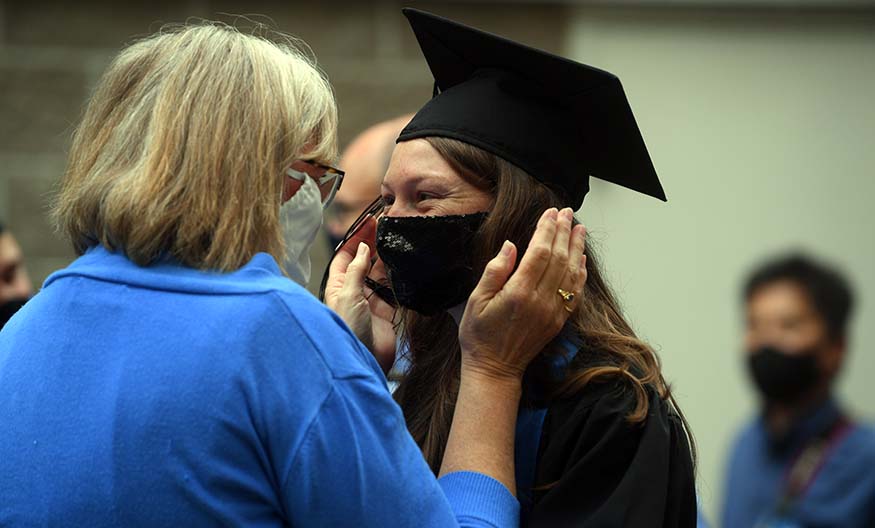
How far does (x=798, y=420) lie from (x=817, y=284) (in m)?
0.76

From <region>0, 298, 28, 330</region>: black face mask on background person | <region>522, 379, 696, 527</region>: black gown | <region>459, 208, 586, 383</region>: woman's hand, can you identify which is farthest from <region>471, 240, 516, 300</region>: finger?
<region>0, 298, 28, 330</region>: black face mask on background person

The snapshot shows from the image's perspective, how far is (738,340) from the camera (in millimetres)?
6184

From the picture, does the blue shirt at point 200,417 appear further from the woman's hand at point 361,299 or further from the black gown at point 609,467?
the woman's hand at point 361,299

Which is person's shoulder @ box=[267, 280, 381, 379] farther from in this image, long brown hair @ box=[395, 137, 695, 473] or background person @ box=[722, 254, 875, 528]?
background person @ box=[722, 254, 875, 528]

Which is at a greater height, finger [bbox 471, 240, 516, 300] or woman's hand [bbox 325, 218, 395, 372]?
finger [bbox 471, 240, 516, 300]

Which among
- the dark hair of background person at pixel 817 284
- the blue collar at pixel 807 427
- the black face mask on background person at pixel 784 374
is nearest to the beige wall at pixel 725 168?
the dark hair of background person at pixel 817 284

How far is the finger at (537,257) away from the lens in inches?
90.7

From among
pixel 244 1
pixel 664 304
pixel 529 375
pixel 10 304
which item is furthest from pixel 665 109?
pixel 529 375

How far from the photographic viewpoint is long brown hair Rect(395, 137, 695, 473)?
2.45 m

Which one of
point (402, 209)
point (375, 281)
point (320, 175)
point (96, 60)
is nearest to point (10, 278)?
point (96, 60)

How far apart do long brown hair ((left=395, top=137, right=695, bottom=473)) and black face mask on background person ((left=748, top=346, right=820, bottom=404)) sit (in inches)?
116

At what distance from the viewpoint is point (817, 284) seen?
18.5 feet

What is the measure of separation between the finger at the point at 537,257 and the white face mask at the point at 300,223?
38cm

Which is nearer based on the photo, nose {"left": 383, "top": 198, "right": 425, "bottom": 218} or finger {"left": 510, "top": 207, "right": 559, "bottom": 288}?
finger {"left": 510, "top": 207, "right": 559, "bottom": 288}
